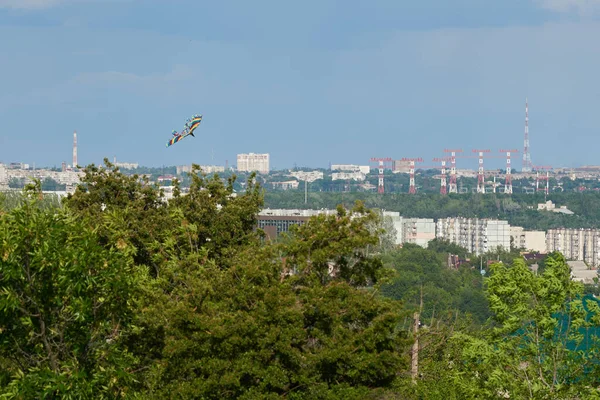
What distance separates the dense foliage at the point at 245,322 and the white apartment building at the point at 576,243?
92138 millimetres

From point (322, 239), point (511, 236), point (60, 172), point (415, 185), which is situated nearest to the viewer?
point (322, 239)

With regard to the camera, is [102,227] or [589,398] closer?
[589,398]

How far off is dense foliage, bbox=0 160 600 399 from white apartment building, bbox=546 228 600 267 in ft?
302

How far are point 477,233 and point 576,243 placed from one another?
8.51 meters

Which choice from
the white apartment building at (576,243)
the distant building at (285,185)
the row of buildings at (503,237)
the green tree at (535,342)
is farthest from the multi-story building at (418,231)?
the green tree at (535,342)

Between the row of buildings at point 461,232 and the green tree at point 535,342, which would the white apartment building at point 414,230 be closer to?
the row of buildings at point 461,232

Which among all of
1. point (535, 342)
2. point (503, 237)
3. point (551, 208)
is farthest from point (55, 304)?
point (551, 208)

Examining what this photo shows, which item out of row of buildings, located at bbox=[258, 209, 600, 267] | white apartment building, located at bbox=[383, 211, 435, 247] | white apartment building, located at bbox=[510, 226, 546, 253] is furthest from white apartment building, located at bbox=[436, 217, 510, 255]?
white apartment building, located at bbox=[383, 211, 435, 247]

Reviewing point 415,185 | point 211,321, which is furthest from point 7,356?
point 415,185

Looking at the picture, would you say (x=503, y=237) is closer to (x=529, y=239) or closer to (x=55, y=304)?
(x=529, y=239)

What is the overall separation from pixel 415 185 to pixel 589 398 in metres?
188

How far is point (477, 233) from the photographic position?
355 ft

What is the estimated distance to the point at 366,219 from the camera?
13289 mm

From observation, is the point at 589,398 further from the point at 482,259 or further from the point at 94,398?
the point at 482,259
